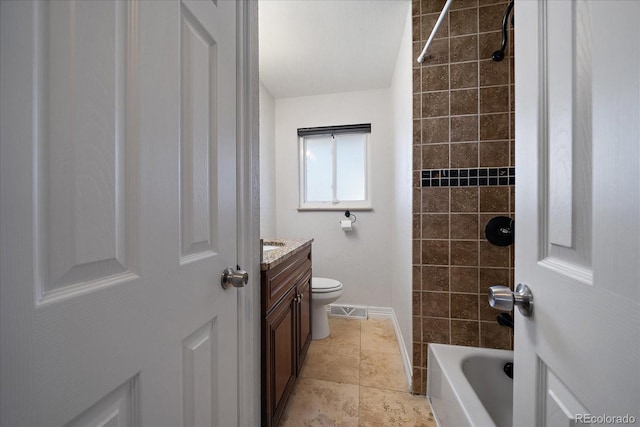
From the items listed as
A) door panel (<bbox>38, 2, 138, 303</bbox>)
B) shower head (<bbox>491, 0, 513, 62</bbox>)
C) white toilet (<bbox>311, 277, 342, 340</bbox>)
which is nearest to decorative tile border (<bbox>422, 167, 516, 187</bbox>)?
shower head (<bbox>491, 0, 513, 62</bbox>)

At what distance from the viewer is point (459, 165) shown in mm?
1457

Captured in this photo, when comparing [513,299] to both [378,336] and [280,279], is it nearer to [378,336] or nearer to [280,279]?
[280,279]

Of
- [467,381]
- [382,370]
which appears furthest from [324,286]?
[467,381]

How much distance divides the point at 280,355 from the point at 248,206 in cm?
80

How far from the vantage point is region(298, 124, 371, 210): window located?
271cm

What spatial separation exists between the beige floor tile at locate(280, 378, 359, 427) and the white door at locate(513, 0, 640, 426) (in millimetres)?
1049

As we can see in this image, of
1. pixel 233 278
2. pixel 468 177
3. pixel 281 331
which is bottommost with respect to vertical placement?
pixel 281 331

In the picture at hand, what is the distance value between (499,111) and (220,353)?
1.75 meters

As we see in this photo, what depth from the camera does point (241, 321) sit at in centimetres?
81

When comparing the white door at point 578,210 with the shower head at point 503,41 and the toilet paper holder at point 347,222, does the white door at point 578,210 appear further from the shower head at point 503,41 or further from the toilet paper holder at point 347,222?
the toilet paper holder at point 347,222

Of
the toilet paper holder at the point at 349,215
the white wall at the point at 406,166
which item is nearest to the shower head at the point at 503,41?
the white wall at the point at 406,166

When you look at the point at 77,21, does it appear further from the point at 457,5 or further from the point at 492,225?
the point at 457,5

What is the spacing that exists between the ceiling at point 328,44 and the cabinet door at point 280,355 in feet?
5.73

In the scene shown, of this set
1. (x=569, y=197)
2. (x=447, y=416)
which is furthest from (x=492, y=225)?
(x=569, y=197)
